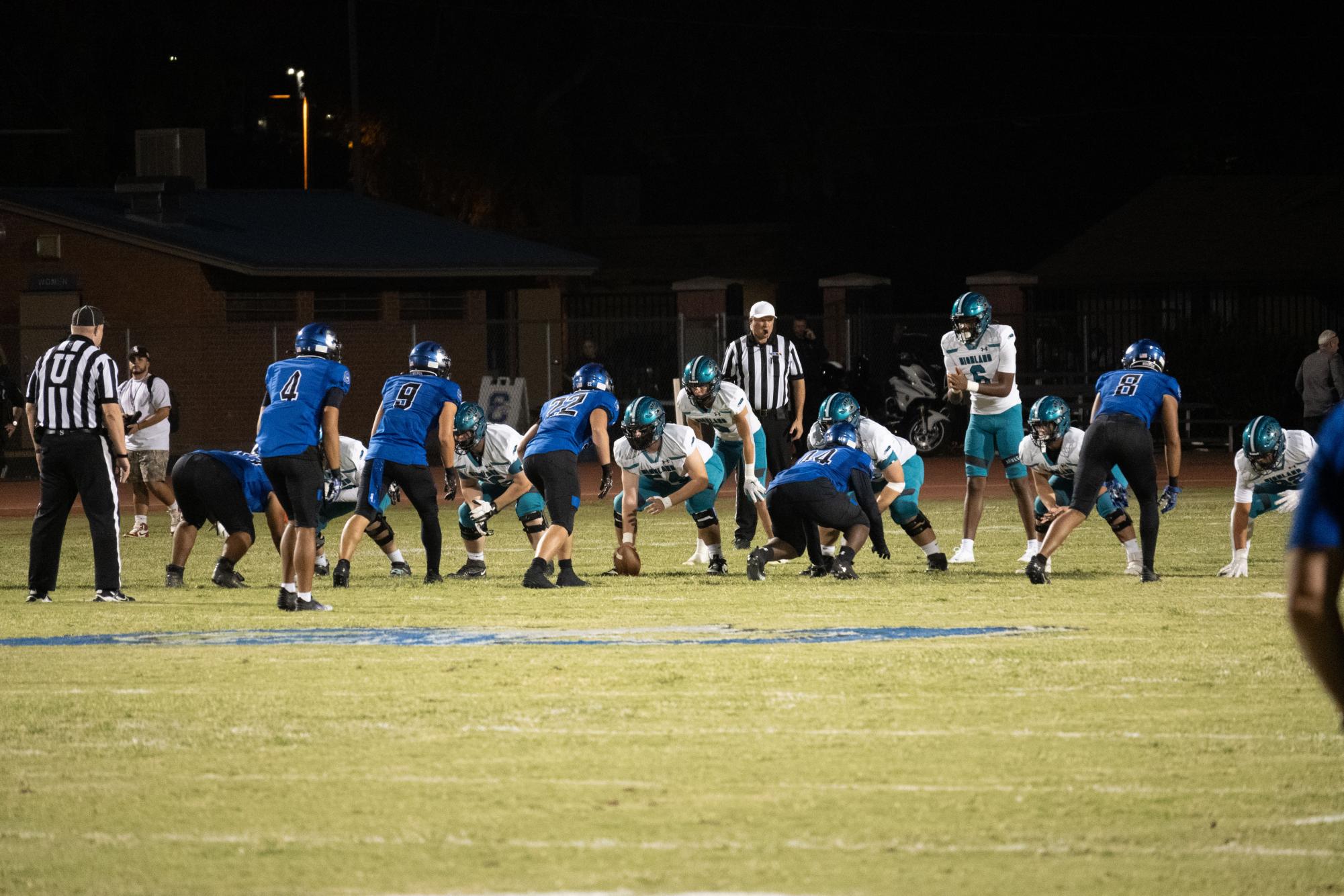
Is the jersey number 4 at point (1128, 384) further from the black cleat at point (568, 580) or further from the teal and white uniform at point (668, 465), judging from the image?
the black cleat at point (568, 580)

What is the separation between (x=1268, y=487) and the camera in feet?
42.9

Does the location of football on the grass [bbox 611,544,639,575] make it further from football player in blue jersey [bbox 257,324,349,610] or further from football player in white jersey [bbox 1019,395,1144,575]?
football player in white jersey [bbox 1019,395,1144,575]

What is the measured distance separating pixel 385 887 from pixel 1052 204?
48405 millimetres

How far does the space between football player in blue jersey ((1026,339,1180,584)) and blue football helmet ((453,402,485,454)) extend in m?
3.95

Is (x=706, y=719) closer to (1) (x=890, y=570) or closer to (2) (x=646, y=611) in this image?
(2) (x=646, y=611)

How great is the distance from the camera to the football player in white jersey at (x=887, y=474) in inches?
531

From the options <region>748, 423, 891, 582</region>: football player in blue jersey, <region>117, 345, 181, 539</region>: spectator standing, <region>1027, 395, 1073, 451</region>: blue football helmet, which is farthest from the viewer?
<region>117, 345, 181, 539</region>: spectator standing

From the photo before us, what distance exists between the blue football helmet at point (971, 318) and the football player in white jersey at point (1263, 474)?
84.7 inches

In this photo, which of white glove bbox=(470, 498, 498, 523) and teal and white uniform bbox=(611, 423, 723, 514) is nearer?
white glove bbox=(470, 498, 498, 523)

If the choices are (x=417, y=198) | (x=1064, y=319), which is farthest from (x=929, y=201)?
(x=1064, y=319)

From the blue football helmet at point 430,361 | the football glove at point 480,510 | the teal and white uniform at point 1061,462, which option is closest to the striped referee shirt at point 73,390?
the blue football helmet at point 430,361

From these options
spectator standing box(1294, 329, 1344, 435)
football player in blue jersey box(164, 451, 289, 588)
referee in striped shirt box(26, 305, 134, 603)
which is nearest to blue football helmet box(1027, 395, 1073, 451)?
football player in blue jersey box(164, 451, 289, 588)

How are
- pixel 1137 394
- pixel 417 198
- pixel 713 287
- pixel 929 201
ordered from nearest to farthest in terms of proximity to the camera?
pixel 1137 394 < pixel 713 287 < pixel 417 198 < pixel 929 201

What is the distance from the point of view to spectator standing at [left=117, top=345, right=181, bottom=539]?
18047 millimetres
